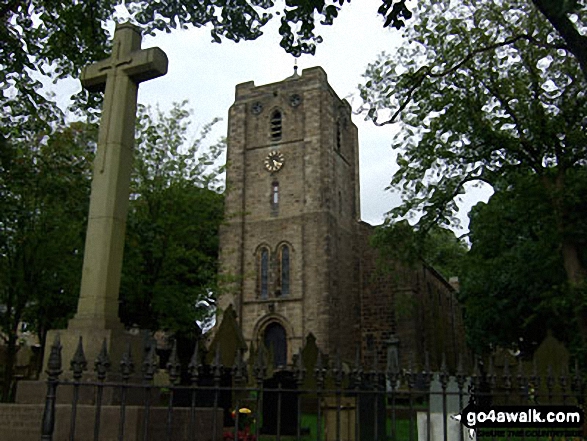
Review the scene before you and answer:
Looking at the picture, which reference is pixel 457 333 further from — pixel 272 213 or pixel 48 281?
pixel 48 281

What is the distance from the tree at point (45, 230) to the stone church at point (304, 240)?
13874 mm

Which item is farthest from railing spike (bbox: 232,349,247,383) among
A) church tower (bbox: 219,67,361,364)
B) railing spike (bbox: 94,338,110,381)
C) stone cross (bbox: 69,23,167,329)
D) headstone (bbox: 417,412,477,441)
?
church tower (bbox: 219,67,361,364)

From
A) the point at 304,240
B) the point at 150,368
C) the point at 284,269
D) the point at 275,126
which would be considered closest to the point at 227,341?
the point at 150,368

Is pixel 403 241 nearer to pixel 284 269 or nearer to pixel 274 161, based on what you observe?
pixel 284 269

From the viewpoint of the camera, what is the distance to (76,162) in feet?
47.9

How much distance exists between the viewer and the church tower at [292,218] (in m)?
28.2

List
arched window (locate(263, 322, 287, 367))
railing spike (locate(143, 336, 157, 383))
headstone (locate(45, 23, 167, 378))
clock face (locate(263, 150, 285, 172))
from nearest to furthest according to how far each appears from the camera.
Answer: railing spike (locate(143, 336, 157, 383)), headstone (locate(45, 23, 167, 378)), arched window (locate(263, 322, 287, 367)), clock face (locate(263, 150, 285, 172))

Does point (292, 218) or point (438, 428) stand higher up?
point (292, 218)

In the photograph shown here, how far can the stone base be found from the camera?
478 centimetres

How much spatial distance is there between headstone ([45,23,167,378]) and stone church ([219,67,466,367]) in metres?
21.2

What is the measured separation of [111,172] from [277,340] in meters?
23.0

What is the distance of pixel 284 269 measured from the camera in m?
29.5

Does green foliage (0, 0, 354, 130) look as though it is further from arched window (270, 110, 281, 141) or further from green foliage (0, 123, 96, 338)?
arched window (270, 110, 281, 141)

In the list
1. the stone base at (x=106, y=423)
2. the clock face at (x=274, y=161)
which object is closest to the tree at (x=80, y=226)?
the stone base at (x=106, y=423)
